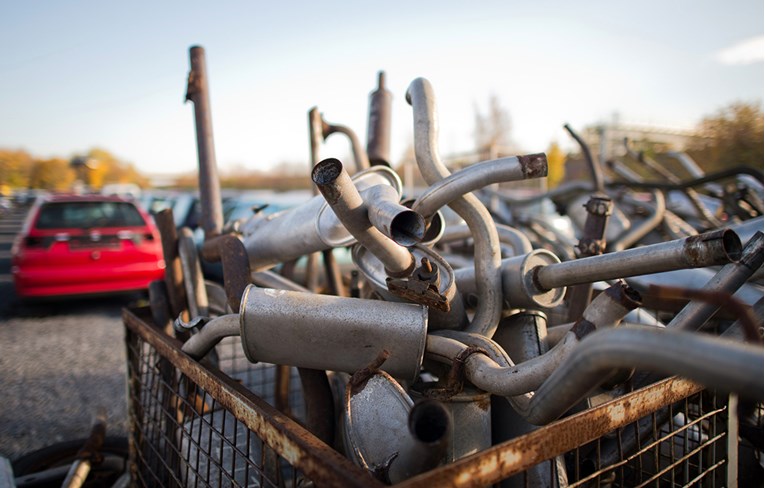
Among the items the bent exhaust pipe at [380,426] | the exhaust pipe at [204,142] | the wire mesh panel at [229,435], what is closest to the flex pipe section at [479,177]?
the bent exhaust pipe at [380,426]

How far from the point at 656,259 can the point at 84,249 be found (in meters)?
5.48

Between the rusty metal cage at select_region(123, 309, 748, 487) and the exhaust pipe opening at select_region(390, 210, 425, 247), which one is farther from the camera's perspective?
the exhaust pipe opening at select_region(390, 210, 425, 247)

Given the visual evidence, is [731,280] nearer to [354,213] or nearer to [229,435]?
[354,213]

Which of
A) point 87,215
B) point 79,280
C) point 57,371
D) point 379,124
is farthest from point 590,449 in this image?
point 87,215

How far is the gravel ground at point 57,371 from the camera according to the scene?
2.52 meters

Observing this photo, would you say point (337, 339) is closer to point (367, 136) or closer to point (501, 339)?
point (501, 339)

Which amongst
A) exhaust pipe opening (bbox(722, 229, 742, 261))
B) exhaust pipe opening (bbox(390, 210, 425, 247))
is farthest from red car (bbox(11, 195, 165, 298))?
exhaust pipe opening (bbox(722, 229, 742, 261))

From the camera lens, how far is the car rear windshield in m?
5.17

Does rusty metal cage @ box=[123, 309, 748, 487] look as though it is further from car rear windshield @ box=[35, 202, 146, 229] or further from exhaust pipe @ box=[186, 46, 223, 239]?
car rear windshield @ box=[35, 202, 146, 229]

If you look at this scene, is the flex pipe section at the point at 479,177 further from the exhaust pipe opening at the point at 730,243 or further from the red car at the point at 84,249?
the red car at the point at 84,249

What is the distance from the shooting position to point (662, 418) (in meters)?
1.17

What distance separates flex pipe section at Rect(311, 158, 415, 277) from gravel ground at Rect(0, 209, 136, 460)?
84.7 inches

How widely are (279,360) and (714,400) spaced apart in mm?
919

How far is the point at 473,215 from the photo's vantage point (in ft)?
3.94
